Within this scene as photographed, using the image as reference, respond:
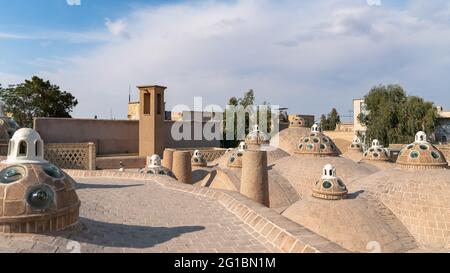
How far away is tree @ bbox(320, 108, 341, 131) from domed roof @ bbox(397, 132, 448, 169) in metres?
35.2

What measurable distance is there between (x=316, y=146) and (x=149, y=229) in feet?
37.0

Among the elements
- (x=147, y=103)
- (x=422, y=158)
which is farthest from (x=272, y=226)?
(x=147, y=103)

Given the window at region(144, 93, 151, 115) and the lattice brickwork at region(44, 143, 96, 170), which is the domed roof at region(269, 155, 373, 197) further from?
A: the window at region(144, 93, 151, 115)

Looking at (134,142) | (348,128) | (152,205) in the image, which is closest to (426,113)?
(348,128)

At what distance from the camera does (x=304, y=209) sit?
1002 centimetres

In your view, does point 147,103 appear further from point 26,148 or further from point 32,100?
point 26,148

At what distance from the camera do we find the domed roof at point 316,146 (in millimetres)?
15109

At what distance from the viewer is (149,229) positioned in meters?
5.02

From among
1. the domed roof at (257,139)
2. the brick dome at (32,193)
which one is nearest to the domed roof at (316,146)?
the domed roof at (257,139)

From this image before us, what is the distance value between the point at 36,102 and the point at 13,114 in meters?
1.59

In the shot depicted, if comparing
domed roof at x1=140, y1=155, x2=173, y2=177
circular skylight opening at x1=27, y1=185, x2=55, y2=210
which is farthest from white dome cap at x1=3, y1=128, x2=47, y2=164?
domed roof at x1=140, y1=155, x2=173, y2=177

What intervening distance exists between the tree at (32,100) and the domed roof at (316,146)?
1800cm

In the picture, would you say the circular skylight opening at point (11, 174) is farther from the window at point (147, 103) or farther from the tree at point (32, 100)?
the tree at point (32, 100)
